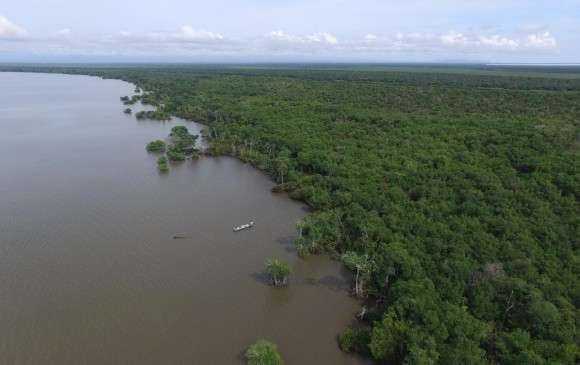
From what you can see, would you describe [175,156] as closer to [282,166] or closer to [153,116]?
[282,166]

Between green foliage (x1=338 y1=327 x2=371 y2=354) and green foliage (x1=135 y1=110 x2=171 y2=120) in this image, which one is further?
green foliage (x1=135 y1=110 x2=171 y2=120)

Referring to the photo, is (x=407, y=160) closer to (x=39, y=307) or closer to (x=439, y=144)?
(x=439, y=144)

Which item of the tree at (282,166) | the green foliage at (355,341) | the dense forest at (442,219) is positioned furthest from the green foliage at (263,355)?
the tree at (282,166)

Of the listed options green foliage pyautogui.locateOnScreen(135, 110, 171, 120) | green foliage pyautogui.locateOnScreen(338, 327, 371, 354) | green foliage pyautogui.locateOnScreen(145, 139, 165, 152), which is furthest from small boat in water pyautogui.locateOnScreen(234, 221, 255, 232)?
green foliage pyautogui.locateOnScreen(135, 110, 171, 120)

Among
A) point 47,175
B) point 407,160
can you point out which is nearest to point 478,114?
point 407,160

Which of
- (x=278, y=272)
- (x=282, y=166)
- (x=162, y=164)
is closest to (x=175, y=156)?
(x=162, y=164)

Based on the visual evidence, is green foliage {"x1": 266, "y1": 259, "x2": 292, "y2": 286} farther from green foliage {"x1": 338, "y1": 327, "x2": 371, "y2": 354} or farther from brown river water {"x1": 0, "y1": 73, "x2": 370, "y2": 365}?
green foliage {"x1": 338, "y1": 327, "x2": 371, "y2": 354}

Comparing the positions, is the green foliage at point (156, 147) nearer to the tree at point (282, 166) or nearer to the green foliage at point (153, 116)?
the tree at point (282, 166)
